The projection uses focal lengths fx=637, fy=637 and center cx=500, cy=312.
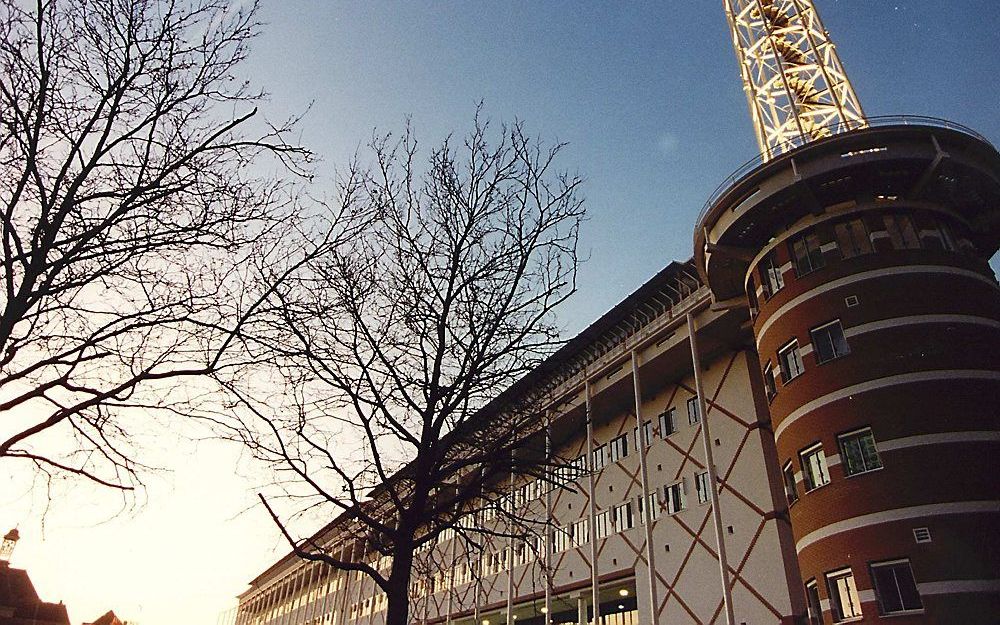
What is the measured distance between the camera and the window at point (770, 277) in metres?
25.8

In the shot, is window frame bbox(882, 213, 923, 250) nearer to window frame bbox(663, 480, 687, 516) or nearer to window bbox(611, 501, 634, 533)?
window frame bbox(663, 480, 687, 516)

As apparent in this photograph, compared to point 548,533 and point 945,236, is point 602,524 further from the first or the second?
point 548,533

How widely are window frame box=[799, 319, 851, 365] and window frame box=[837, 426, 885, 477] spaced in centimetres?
268

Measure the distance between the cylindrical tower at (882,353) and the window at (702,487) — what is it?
6952 mm

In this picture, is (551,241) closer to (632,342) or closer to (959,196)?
(959,196)

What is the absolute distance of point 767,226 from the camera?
2659 centimetres

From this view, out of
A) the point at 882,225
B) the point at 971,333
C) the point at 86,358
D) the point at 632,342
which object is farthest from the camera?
the point at 632,342

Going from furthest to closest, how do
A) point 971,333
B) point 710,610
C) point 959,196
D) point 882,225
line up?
1. point 710,610
2. point 959,196
3. point 882,225
4. point 971,333

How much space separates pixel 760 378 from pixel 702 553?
8.61 meters

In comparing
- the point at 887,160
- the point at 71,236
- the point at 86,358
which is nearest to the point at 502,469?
the point at 86,358

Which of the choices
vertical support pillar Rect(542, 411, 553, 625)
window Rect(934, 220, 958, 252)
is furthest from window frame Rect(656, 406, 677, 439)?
window Rect(934, 220, 958, 252)

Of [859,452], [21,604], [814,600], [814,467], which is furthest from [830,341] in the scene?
[21,604]

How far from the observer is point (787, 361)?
80.8ft

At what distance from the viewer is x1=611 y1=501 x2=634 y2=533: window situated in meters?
34.6
